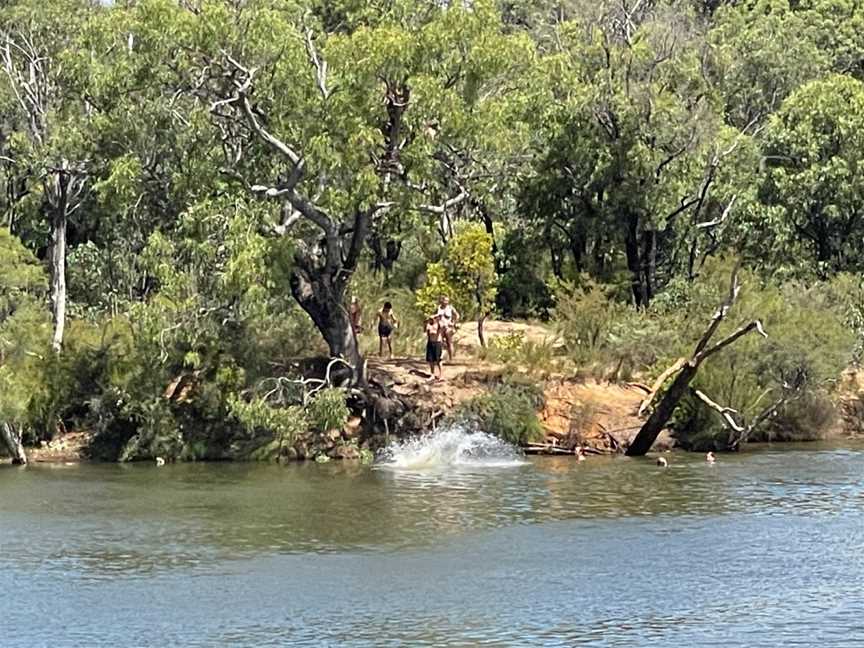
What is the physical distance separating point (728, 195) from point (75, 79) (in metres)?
20.8

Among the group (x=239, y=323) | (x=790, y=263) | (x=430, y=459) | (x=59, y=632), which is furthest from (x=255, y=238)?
(x=790, y=263)

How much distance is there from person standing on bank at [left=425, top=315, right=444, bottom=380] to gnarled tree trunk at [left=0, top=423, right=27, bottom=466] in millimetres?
10077

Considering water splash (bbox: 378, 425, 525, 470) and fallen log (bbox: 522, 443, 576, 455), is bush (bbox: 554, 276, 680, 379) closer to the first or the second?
fallen log (bbox: 522, 443, 576, 455)

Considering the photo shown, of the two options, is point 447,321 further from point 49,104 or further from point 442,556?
point 442,556

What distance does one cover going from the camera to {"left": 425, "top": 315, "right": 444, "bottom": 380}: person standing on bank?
38000 mm

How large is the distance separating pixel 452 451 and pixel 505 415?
1.61 meters

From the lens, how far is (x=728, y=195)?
47156 millimetres

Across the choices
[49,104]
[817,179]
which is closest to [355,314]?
[49,104]

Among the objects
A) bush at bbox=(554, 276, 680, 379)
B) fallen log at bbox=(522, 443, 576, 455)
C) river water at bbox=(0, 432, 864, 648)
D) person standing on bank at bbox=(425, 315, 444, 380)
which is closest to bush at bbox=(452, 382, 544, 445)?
fallen log at bbox=(522, 443, 576, 455)

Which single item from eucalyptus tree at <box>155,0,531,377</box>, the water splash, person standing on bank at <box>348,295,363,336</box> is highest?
eucalyptus tree at <box>155,0,531,377</box>

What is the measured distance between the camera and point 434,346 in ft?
125

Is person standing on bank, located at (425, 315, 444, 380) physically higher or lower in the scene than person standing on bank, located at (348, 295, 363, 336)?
lower

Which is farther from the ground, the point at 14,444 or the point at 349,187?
the point at 349,187

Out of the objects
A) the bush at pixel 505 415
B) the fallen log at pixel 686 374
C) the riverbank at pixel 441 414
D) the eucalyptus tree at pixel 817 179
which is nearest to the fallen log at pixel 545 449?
the riverbank at pixel 441 414
